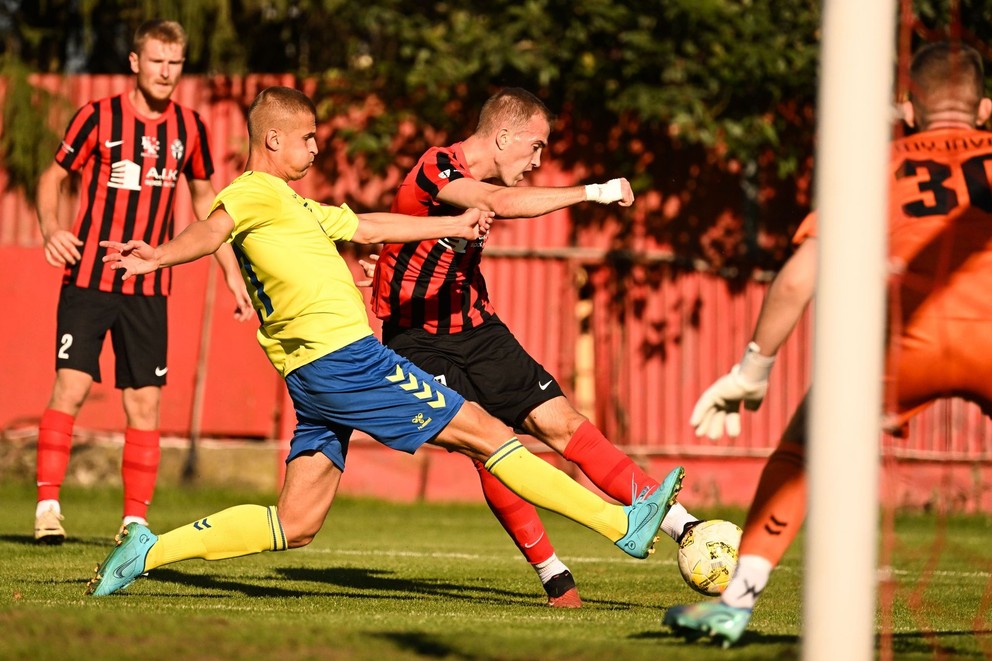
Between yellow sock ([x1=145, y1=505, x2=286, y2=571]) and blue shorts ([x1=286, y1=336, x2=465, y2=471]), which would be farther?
yellow sock ([x1=145, y1=505, x2=286, y2=571])

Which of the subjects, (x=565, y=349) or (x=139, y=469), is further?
(x=565, y=349)

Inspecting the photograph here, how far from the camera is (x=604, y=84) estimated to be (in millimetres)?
12969

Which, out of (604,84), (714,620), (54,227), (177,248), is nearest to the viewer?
(714,620)

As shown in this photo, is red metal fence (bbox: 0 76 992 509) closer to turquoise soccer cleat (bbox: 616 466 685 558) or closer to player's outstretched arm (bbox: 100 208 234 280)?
turquoise soccer cleat (bbox: 616 466 685 558)

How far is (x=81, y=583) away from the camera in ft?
18.5

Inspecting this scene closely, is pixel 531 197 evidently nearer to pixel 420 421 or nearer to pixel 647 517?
pixel 420 421

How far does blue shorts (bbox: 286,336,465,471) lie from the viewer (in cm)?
509

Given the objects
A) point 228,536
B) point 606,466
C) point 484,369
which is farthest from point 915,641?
point 228,536

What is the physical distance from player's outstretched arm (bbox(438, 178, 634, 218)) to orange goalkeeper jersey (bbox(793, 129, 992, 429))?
3.56 ft

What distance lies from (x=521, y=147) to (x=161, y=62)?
248 centimetres

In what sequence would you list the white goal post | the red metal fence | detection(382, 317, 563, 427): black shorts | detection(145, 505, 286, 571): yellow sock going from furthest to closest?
the red metal fence, detection(382, 317, 563, 427): black shorts, detection(145, 505, 286, 571): yellow sock, the white goal post

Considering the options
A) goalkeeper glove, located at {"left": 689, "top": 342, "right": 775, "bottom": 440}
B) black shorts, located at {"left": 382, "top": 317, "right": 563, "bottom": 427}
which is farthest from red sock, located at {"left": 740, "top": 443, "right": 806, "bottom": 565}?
black shorts, located at {"left": 382, "top": 317, "right": 563, "bottom": 427}

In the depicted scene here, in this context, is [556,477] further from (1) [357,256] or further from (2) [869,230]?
(1) [357,256]

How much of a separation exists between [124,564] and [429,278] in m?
1.76
